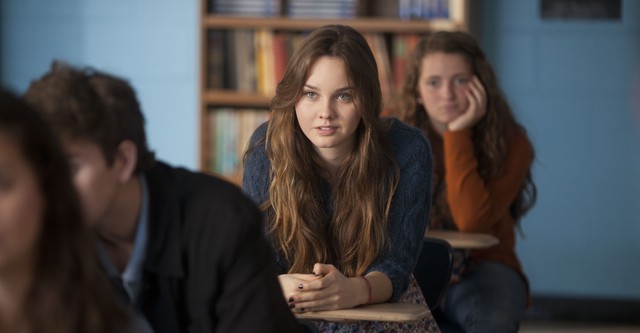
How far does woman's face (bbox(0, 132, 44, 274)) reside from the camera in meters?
1.32

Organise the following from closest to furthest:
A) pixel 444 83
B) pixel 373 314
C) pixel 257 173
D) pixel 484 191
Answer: pixel 373 314, pixel 257 173, pixel 484 191, pixel 444 83

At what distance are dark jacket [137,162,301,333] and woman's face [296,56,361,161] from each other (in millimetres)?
893

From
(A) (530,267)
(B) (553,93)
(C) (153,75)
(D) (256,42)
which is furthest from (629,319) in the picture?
(C) (153,75)

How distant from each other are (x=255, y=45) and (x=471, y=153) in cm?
162

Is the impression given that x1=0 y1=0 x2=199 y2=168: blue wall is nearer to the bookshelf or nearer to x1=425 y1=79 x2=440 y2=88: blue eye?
the bookshelf

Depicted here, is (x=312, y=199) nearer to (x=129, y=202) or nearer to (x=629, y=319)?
(x=129, y=202)

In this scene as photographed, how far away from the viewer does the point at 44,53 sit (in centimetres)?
540

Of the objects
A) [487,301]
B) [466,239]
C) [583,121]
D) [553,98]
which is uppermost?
[553,98]

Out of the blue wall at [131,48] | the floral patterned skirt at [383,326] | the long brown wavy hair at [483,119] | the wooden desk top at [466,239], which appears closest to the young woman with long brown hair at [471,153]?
the long brown wavy hair at [483,119]

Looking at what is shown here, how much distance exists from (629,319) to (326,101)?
295cm

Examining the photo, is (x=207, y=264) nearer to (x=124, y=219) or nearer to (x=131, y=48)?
(x=124, y=219)

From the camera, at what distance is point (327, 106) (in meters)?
2.68

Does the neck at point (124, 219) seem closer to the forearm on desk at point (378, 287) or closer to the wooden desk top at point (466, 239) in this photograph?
the forearm on desk at point (378, 287)

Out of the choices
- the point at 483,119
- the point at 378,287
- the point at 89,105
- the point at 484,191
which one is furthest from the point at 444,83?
the point at 89,105
